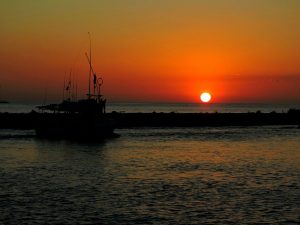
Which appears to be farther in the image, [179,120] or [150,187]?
[179,120]

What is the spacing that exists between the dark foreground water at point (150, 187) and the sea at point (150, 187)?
41 mm

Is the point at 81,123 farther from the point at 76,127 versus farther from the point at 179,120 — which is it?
the point at 179,120

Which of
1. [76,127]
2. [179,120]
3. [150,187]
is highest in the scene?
[179,120]

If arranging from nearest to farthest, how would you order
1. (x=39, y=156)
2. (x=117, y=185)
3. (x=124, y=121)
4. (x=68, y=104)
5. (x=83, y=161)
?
1. (x=117, y=185)
2. (x=83, y=161)
3. (x=39, y=156)
4. (x=68, y=104)
5. (x=124, y=121)

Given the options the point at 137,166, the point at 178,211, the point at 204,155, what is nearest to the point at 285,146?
the point at 204,155

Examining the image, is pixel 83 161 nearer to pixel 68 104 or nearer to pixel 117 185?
pixel 117 185

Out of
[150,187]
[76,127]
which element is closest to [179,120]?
[76,127]

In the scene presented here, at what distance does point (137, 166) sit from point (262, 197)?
52.9 ft

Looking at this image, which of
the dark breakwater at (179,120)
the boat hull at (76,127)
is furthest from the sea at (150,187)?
the dark breakwater at (179,120)

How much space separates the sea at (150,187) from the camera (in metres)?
23.5

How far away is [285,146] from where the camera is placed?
62.7 meters

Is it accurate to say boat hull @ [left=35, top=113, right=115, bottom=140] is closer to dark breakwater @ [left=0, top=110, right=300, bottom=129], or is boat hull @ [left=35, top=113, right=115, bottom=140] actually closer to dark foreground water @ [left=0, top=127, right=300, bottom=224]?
dark foreground water @ [left=0, top=127, right=300, bottom=224]

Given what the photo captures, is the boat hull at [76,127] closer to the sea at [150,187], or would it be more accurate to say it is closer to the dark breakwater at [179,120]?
the sea at [150,187]

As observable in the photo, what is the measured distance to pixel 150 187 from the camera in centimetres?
3114
